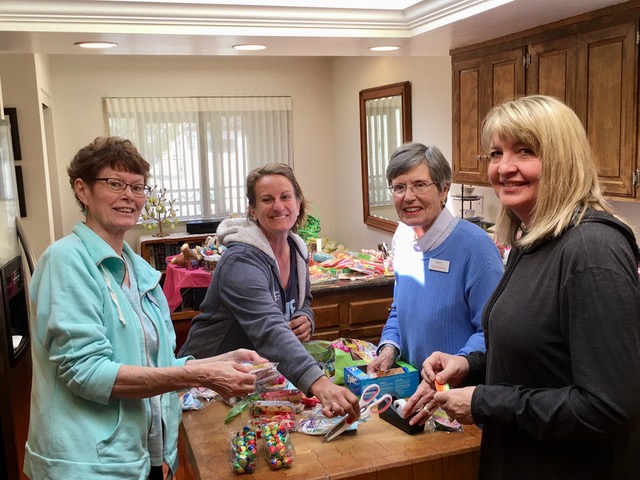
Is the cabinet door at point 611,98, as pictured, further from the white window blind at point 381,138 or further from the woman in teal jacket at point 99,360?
the white window blind at point 381,138

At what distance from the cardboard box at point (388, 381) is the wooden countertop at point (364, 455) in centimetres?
11

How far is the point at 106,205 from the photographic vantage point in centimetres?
160

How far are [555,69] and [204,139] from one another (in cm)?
496

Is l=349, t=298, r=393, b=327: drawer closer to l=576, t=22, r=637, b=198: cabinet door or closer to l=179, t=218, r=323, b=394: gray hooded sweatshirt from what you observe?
l=576, t=22, r=637, b=198: cabinet door

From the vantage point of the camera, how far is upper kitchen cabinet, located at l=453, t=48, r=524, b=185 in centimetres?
350

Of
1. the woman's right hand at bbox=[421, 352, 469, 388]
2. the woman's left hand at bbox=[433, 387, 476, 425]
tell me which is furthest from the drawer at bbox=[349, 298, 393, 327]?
the woman's left hand at bbox=[433, 387, 476, 425]

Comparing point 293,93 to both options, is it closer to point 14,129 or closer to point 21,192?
point 14,129

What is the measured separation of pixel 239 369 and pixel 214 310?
0.43 m

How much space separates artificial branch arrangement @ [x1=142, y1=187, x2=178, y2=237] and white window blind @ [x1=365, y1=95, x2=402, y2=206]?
2.38 metres

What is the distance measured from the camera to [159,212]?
704cm

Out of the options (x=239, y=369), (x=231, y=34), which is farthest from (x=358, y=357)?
(x=231, y=34)

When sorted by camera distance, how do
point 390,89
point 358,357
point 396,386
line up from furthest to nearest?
point 390,89 < point 358,357 < point 396,386

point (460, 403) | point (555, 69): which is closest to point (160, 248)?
point (555, 69)

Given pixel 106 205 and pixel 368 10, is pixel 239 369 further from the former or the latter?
pixel 368 10
